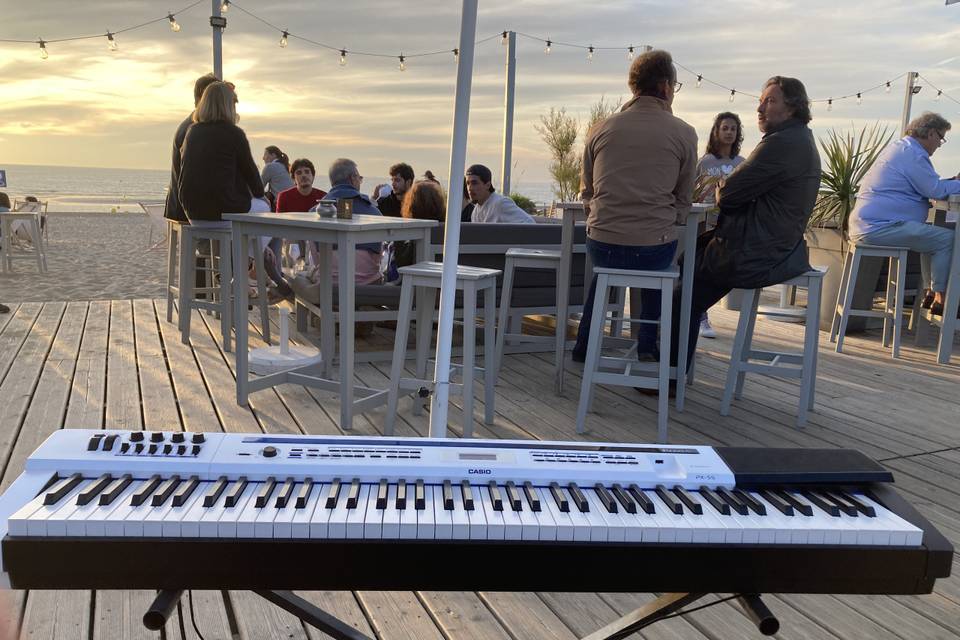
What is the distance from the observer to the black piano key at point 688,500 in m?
0.88

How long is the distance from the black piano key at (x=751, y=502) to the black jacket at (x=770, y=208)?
235 cm

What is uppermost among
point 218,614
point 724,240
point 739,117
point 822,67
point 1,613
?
point 822,67

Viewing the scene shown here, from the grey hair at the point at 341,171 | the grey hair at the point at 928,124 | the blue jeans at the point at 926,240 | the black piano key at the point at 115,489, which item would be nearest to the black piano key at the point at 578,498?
the black piano key at the point at 115,489

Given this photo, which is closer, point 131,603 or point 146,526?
point 146,526

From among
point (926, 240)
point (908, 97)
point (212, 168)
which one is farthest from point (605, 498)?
point (908, 97)

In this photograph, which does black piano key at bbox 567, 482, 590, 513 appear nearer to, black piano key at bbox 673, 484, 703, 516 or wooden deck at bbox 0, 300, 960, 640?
black piano key at bbox 673, 484, 703, 516

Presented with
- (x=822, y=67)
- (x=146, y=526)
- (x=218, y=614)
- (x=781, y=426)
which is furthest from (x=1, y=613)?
(x=822, y=67)

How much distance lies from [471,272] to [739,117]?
3200 mm

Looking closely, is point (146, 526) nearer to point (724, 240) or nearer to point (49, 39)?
point (724, 240)

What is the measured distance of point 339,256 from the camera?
2693 mm

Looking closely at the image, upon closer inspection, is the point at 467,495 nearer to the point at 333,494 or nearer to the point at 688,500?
the point at 333,494

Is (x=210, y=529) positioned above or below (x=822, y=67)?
below

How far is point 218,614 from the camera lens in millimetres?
1549

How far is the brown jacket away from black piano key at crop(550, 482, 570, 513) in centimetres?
229
